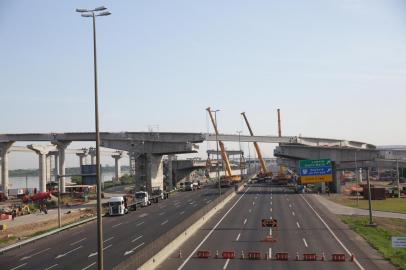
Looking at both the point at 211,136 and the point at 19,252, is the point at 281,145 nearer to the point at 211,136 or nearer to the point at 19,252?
the point at 211,136

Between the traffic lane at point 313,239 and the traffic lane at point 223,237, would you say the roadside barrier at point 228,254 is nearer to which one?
the traffic lane at point 223,237

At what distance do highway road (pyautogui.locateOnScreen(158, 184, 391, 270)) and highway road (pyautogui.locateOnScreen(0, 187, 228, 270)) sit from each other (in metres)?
5.27

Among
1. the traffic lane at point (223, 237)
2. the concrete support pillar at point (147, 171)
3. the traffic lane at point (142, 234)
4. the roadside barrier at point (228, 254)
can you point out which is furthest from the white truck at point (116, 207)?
the roadside barrier at point (228, 254)

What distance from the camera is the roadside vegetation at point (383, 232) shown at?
38625 mm

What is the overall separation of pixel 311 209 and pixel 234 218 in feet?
57.2

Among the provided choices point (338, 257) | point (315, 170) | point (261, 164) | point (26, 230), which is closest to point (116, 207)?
point (26, 230)

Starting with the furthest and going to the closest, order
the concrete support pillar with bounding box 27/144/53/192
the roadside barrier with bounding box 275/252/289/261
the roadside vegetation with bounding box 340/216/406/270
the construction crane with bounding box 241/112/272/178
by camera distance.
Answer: the construction crane with bounding box 241/112/272/178 < the concrete support pillar with bounding box 27/144/53/192 < the roadside vegetation with bounding box 340/216/406/270 < the roadside barrier with bounding box 275/252/289/261

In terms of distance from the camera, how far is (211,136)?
124625mm

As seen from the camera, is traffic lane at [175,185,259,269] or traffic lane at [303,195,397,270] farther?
traffic lane at [175,185,259,269]

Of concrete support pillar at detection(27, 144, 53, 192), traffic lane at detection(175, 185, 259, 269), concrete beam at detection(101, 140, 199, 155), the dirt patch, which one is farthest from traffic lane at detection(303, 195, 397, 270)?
concrete support pillar at detection(27, 144, 53, 192)

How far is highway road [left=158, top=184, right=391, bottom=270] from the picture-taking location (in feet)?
117

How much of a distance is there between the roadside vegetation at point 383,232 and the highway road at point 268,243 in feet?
6.23

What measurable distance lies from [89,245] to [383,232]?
31.6 meters

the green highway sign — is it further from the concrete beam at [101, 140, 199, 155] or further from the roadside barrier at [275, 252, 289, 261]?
the roadside barrier at [275, 252, 289, 261]
